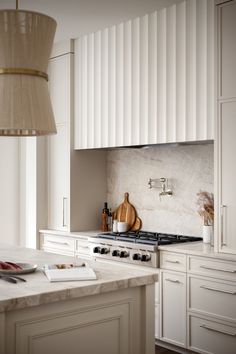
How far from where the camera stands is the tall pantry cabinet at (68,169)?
18.5 ft

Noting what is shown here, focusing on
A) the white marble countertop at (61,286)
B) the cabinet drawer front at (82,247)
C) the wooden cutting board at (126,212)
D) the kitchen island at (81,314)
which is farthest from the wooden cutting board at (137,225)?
the kitchen island at (81,314)

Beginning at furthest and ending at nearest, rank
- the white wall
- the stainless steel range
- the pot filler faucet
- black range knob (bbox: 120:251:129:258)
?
the white wall → the pot filler faucet → black range knob (bbox: 120:251:129:258) → the stainless steel range

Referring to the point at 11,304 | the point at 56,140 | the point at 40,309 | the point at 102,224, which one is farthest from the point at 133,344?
the point at 56,140

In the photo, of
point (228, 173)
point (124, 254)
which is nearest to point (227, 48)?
point (228, 173)

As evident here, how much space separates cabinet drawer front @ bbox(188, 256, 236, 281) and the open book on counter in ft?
4.62

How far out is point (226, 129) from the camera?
3.99 m

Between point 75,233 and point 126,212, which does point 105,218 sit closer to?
point 126,212

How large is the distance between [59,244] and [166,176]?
1.45 metres

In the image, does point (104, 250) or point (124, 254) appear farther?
point (104, 250)

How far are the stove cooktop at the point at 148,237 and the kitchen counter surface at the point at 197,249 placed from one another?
0.29 feet

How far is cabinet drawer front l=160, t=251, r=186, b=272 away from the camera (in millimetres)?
4297

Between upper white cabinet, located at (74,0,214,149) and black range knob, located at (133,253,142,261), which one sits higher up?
upper white cabinet, located at (74,0,214,149)

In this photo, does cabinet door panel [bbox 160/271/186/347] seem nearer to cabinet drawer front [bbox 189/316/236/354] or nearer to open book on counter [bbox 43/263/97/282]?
cabinet drawer front [bbox 189/316/236/354]

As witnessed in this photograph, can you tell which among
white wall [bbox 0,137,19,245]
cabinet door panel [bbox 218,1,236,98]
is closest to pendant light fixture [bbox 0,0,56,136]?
cabinet door panel [bbox 218,1,236,98]
